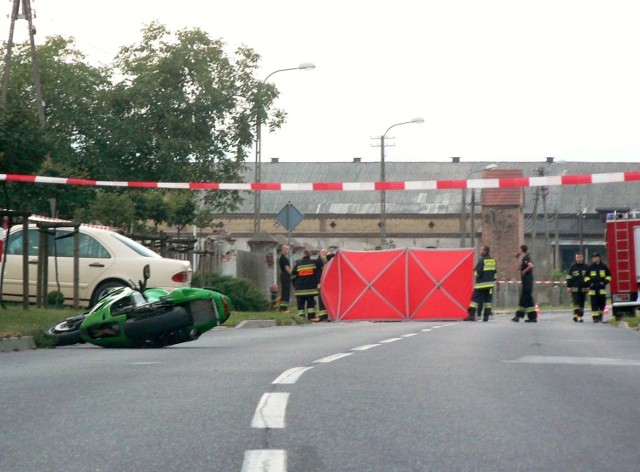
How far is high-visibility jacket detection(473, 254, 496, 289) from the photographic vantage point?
95.9ft

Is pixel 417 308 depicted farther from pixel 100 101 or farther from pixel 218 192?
pixel 100 101

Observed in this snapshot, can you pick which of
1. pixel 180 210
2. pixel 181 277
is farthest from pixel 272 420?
pixel 180 210

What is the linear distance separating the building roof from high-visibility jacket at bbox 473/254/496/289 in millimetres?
47080

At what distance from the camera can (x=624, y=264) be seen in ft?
102

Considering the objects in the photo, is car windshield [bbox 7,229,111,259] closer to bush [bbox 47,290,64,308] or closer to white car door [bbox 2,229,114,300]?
white car door [bbox 2,229,114,300]

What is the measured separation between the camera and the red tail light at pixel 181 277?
2083 cm

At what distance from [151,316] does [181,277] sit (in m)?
6.33

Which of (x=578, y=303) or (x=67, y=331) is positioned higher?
(x=67, y=331)

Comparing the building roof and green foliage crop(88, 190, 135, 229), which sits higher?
the building roof

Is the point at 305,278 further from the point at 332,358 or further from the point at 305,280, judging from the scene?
the point at 332,358

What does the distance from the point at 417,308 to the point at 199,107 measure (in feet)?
68.4

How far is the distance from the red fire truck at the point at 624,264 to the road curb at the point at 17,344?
1847 centimetres

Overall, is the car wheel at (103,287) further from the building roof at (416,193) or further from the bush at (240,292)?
the building roof at (416,193)

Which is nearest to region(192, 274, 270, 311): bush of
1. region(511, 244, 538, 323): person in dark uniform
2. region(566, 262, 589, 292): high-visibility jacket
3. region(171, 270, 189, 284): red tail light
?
region(511, 244, 538, 323): person in dark uniform
